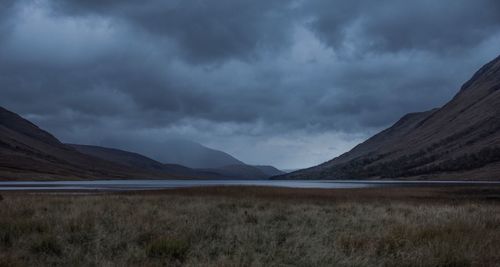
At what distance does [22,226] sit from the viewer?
42.4 ft

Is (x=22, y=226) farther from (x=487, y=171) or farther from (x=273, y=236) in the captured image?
(x=487, y=171)

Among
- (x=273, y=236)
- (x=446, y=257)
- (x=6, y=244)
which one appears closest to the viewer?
(x=446, y=257)

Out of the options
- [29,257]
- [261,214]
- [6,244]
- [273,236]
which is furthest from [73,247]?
[261,214]

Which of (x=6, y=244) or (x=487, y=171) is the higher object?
(x=487, y=171)

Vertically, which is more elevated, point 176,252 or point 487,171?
point 487,171

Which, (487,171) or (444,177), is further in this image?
(444,177)

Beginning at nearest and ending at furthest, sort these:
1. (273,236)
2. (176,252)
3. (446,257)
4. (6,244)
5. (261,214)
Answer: (446,257), (176,252), (6,244), (273,236), (261,214)

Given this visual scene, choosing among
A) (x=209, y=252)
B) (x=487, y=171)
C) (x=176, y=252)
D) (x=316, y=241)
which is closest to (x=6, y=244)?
(x=176, y=252)

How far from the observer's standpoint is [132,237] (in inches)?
459

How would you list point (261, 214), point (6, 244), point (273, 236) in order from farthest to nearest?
point (261, 214) → point (273, 236) → point (6, 244)

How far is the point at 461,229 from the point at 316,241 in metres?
5.42

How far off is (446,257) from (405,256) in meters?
0.82

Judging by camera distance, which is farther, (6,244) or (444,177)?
(444,177)

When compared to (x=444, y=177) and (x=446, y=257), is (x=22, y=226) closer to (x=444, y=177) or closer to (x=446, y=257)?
(x=446, y=257)
